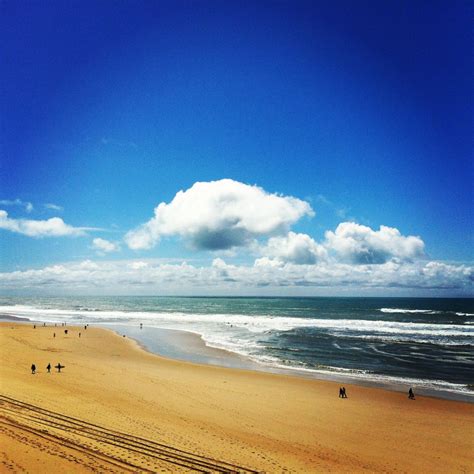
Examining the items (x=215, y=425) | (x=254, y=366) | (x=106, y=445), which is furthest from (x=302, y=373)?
(x=106, y=445)

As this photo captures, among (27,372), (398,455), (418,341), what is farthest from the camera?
(418,341)

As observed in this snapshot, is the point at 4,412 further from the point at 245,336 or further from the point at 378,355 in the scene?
the point at 245,336

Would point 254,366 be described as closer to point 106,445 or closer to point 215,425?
point 215,425

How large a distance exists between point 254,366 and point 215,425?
14416 millimetres

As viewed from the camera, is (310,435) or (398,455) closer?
(398,455)

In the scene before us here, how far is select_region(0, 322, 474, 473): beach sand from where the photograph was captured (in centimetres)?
1164

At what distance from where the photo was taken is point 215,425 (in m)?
15.7

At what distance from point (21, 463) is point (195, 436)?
6106mm

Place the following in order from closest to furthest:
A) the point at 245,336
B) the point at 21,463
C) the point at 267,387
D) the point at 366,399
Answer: the point at 21,463 → the point at 366,399 → the point at 267,387 → the point at 245,336

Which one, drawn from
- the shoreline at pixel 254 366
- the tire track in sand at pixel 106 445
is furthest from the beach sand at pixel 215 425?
the shoreline at pixel 254 366

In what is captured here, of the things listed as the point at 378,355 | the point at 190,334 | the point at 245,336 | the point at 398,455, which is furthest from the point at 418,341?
the point at 398,455

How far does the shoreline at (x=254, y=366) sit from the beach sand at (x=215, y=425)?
1.57 meters

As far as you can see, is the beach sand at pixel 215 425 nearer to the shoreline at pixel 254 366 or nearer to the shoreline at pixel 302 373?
the shoreline at pixel 302 373

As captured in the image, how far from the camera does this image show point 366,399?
20766mm
